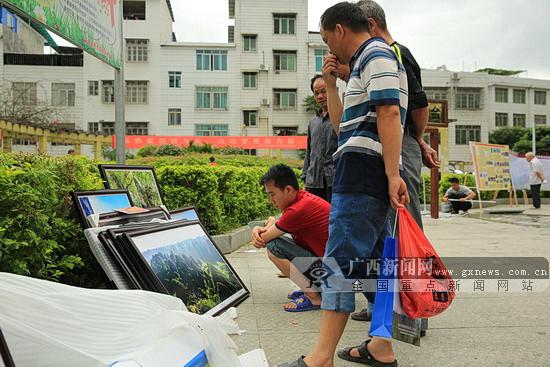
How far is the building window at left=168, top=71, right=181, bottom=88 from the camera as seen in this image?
34.7 m

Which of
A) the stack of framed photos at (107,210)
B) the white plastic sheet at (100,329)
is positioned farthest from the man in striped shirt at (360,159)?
the stack of framed photos at (107,210)

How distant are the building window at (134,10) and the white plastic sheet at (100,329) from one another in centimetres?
3512

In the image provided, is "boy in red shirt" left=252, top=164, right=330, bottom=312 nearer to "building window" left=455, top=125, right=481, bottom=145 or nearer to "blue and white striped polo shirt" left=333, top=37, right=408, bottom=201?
"blue and white striped polo shirt" left=333, top=37, right=408, bottom=201

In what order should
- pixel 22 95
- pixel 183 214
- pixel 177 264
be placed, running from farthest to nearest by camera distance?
pixel 22 95 < pixel 183 214 < pixel 177 264

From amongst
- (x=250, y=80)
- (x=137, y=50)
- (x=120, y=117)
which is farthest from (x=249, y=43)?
(x=120, y=117)

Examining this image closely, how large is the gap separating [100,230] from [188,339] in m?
1.13

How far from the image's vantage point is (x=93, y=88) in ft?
111

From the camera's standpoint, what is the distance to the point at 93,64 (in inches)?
1336

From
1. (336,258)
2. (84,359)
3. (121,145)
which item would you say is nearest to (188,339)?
(84,359)

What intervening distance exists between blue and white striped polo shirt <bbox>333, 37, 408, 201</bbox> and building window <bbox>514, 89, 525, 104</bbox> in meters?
47.3

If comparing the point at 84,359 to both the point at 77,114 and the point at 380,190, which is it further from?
the point at 77,114

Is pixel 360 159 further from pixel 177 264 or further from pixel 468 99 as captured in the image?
pixel 468 99

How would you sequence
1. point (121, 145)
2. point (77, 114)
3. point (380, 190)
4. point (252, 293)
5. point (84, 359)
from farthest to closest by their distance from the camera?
point (77, 114) → point (121, 145) → point (252, 293) → point (380, 190) → point (84, 359)

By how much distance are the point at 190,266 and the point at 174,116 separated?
107 feet
